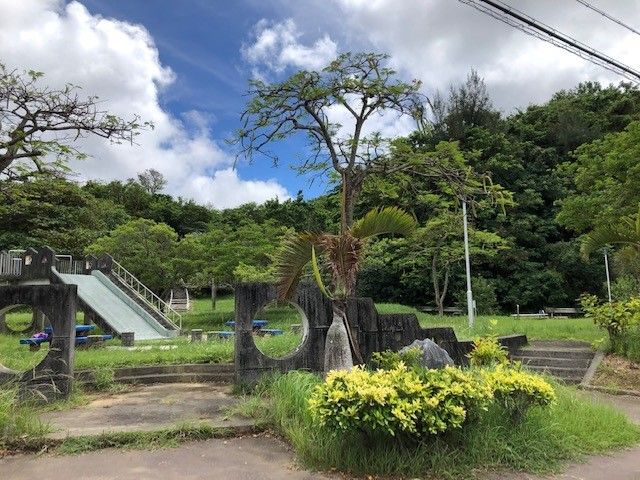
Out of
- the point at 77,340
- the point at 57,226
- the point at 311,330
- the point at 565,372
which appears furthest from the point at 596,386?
the point at 57,226

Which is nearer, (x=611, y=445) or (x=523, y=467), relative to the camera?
(x=523, y=467)

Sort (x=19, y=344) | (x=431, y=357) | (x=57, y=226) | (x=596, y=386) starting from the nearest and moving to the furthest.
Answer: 1. (x=431, y=357)
2. (x=596, y=386)
3. (x=19, y=344)
4. (x=57, y=226)

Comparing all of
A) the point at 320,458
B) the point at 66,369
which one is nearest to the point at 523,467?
the point at 320,458

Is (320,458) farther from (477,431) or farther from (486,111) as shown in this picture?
(486,111)

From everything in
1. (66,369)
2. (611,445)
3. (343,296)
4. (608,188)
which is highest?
(608,188)

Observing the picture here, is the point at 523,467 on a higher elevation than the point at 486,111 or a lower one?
lower

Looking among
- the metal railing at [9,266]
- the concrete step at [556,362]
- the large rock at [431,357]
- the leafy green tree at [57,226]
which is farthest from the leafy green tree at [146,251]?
the large rock at [431,357]

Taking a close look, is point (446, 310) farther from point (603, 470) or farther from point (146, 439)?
point (146, 439)

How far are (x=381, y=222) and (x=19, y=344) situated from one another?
1273 cm

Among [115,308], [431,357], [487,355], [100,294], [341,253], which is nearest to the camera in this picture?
[431,357]

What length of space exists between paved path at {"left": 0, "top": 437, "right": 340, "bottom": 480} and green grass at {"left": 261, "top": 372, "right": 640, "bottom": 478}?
0.26m

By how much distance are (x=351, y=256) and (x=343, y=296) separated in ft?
1.88

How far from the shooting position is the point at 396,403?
15.2 ft

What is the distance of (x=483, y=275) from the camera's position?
102 ft
